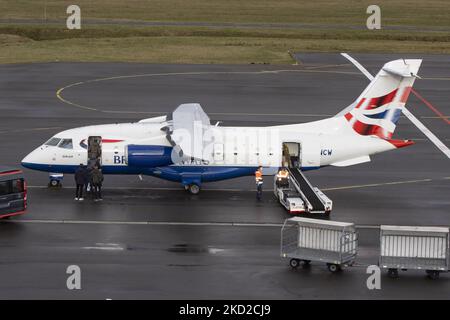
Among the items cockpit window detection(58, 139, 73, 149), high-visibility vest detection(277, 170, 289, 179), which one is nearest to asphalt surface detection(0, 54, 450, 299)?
high-visibility vest detection(277, 170, 289, 179)

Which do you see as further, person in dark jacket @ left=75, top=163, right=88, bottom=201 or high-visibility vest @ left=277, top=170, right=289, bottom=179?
high-visibility vest @ left=277, top=170, right=289, bottom=179

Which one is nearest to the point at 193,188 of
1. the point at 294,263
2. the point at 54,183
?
the point at 54,183

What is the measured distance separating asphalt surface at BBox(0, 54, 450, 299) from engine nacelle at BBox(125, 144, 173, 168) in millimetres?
1714

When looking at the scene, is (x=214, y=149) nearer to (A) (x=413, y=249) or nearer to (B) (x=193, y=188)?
(B) (x=193, y=188)

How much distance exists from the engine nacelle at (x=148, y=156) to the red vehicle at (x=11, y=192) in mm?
6997

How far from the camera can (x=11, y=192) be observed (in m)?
41.2

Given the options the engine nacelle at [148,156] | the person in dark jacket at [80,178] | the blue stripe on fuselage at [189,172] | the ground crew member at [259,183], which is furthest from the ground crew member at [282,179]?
the person in dark jacket at [80,178]

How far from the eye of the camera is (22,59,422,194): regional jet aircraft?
4719cm

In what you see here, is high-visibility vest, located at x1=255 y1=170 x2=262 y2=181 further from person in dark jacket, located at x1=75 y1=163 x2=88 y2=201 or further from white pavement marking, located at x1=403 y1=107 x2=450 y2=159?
white pavement marking, located at x1=403 y1=107 x2=450 y2=159

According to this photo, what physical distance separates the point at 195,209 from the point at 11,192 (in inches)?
349

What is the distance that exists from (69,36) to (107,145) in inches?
2669

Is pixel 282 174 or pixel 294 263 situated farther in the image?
pixel 282 174

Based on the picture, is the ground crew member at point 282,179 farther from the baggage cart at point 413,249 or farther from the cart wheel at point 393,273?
the cart wheel at point 393,273

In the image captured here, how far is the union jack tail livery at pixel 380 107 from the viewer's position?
48.5m
